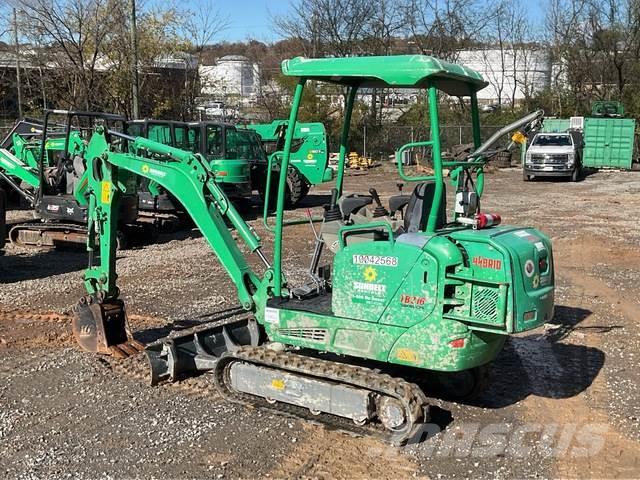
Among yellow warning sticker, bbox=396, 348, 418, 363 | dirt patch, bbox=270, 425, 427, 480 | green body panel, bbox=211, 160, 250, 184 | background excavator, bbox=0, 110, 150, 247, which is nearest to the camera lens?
dirt patch, bbox=270, 425, 427, 480

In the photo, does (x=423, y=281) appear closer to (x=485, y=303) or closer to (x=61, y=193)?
(x=485, y=303)

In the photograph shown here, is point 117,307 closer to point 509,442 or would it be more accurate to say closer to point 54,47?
point 509,442

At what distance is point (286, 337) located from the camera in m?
5.38

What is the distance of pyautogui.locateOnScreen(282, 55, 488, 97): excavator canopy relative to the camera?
468cm

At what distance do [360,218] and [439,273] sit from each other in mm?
1099

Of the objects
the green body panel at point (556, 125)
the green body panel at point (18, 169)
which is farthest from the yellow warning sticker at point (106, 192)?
the green body panel at point (556, 125)

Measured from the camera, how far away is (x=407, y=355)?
15.6 feet

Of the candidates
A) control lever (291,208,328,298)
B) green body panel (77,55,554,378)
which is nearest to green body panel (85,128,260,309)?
control lever (291,208,328,298)

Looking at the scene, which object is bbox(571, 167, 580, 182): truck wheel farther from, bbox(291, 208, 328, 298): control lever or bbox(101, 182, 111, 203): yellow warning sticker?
bbox(101, 182, 111, 203): yellow warning sticker

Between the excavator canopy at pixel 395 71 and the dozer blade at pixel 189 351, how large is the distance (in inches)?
93.4

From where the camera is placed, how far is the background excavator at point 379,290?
4645 millimetres

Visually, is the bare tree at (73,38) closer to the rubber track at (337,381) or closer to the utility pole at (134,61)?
the utility pole at (134,61)

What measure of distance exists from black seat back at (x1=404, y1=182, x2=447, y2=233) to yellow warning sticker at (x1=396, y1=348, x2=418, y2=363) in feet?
2.83

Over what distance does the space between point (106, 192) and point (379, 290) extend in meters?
2.94
